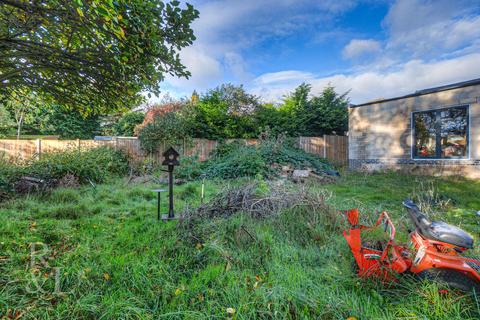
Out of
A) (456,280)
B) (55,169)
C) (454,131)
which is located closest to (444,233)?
(456,280)

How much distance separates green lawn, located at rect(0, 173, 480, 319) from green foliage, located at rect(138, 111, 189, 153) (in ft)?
20.9

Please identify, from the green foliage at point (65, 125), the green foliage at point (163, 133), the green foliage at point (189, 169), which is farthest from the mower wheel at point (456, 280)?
the green foliage at point (65, 125)

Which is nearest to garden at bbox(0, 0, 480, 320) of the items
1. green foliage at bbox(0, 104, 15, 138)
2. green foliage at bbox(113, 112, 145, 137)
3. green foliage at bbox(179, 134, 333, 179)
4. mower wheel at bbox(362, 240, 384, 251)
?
mower wheel at bbox(362, 240, 384, 251)

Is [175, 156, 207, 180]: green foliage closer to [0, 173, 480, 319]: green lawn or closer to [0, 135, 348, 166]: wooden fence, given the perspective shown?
[0, 135, 348, 166]: wooden fence

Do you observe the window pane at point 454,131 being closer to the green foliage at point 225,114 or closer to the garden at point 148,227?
the garden at point 148,227

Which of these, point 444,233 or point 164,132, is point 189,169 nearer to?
point 164,132

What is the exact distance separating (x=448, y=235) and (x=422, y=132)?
8.94 meters

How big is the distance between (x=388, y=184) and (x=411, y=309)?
6069 mm

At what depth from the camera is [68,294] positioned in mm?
1655

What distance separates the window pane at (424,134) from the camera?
8203mm

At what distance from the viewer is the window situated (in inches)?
296

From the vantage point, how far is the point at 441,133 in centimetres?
796

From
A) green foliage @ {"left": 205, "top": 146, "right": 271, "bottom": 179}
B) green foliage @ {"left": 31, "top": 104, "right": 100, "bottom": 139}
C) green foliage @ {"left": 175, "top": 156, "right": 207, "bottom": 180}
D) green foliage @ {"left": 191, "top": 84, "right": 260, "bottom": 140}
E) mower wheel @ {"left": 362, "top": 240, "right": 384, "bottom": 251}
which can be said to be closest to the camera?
mower wheel @ {"left": 362, "top": 240, "right": 384, "bottom": 251}

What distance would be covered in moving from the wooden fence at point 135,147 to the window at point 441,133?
3.55 metres
